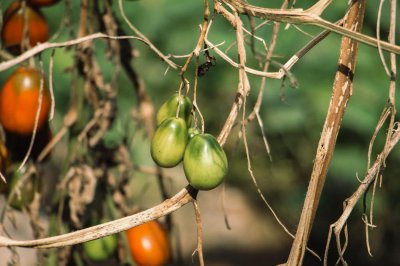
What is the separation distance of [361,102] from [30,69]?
75 centimetres

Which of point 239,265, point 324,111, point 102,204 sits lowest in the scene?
point 239,265

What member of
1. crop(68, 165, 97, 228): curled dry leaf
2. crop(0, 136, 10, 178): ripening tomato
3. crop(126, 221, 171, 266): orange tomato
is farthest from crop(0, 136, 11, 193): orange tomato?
crop(126, 221, 171, 266): orange tomato

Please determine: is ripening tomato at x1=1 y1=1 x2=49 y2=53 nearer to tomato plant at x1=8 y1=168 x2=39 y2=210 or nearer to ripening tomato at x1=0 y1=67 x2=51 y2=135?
ripening tomato at x1=0 y1=67 x2=51 y2=135

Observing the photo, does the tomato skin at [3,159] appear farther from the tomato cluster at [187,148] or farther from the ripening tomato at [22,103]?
the tomato cluster at [187,148]

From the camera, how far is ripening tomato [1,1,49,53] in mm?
1124

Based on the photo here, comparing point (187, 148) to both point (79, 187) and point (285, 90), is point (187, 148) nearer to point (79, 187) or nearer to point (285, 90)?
point (79, 187)

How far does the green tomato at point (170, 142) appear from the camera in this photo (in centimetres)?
73

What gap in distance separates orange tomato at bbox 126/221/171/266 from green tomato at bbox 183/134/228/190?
46 centimetres

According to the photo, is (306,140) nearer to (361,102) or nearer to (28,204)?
(361,102)

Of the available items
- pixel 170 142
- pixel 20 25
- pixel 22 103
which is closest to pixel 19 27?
pixel 20 25

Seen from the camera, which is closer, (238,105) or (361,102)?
(238,105)

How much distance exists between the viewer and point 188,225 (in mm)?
2895

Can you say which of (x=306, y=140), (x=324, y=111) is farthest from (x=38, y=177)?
(x=306, y=140)

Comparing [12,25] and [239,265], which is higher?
[12,25]
